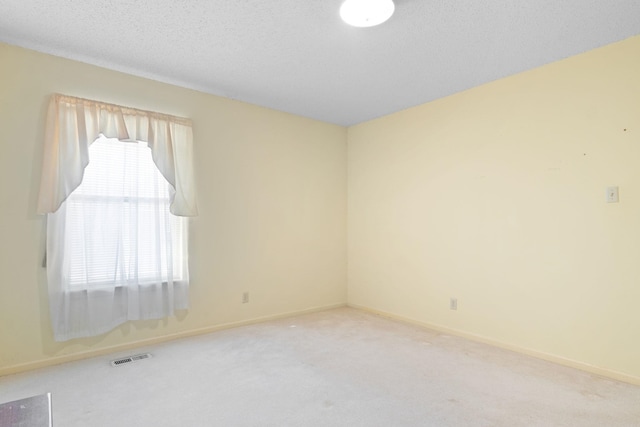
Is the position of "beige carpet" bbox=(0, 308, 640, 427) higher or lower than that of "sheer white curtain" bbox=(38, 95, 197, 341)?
lower

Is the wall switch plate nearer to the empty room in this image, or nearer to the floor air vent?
the empty room

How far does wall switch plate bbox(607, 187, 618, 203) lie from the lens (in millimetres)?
2576

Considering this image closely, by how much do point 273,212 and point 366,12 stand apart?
8.07ft

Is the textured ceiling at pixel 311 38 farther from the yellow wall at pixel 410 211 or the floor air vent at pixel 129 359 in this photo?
the floor air vent at pixel 129 359

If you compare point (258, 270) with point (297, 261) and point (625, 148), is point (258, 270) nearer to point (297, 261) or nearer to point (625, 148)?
point (297, 261)

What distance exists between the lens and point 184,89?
3461 mm

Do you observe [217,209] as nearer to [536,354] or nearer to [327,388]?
[327,388]

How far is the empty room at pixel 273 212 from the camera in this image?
7.38 feet

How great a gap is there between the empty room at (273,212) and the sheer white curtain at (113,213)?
0.02 meters

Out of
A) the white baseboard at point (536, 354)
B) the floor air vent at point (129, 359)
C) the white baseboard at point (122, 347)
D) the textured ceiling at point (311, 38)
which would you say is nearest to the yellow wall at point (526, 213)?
the white baseboard at point (536, 354)

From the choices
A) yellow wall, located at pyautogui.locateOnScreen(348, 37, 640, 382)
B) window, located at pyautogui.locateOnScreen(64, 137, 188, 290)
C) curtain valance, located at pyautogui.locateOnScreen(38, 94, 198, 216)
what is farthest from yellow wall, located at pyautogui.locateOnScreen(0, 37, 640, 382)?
window, located at pyautogui.locateOnScreen(64, 137, 188, 290)

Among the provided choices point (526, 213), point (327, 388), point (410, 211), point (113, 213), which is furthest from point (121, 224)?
point (526, 213)

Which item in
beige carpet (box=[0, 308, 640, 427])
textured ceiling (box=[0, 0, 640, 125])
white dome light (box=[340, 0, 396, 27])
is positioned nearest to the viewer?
beige carpet (box=[0, 308, 640, 427])

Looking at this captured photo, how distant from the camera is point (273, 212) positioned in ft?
13.5
